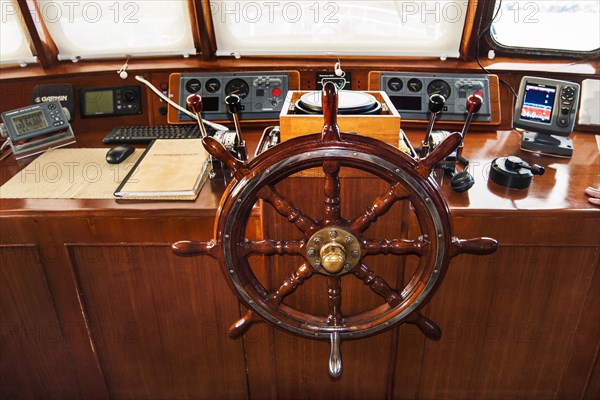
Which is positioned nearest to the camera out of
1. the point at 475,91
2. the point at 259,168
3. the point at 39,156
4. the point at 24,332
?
the point at 259,168

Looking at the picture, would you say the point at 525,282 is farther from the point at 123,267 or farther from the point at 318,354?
the point at 123,267

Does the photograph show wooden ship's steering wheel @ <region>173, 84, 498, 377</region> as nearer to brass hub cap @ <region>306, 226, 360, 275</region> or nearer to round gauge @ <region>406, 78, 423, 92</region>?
brass hub cap @ <region>306, 226, 360, 275</region>

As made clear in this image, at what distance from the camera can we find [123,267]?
4.35ft


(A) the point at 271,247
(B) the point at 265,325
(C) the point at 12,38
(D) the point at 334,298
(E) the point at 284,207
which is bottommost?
(B) the point at 265,325

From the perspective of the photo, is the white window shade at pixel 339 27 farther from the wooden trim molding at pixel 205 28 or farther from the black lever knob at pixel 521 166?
the black lever knob at pixel 521 166

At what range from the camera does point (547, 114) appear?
1514 mm

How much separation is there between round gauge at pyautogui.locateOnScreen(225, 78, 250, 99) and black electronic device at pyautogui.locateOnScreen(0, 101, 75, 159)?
0.58 m

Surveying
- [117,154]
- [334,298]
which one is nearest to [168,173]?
[117,154]

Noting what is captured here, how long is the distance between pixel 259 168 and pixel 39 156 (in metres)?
1.01

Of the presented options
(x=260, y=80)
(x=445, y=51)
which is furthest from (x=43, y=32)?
(x=445, y=51)

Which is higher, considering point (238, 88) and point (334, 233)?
point (238, 88)

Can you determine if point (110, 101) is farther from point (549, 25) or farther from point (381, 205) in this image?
point (549, 25)

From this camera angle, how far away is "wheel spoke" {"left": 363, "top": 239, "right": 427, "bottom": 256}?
101 cm

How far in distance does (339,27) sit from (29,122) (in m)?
1.21
